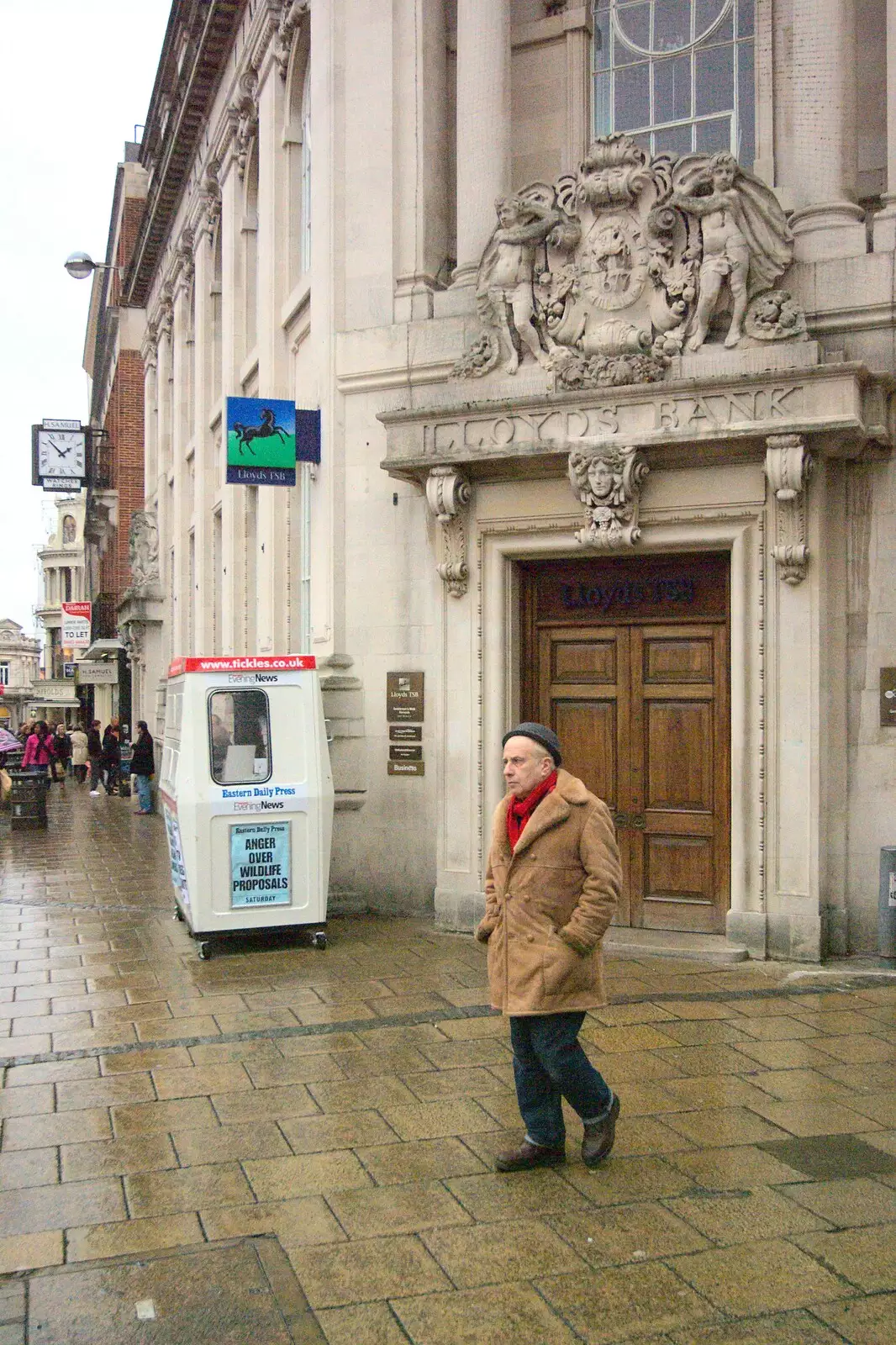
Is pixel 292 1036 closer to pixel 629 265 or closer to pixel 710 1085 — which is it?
pixel 710 1085

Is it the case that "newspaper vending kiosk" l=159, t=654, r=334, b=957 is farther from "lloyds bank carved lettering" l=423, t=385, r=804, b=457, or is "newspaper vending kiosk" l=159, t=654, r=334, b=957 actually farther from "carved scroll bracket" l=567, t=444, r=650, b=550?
"carved scroll bracket" l=567, t=444, r=650, b=550

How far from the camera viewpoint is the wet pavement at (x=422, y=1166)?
13.6ft

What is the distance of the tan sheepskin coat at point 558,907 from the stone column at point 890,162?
619 cm

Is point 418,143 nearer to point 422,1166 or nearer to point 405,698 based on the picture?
point 405,698

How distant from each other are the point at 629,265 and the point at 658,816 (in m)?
4.42

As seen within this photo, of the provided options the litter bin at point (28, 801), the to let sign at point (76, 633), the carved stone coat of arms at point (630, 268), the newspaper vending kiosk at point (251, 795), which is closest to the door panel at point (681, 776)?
the carved stone coat of arms at point (630, 268)

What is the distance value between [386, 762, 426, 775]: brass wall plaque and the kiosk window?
1719 millimetres

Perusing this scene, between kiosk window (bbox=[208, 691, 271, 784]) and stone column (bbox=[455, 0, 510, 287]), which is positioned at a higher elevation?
stone column (bbox=[455, 0, 510, 287])

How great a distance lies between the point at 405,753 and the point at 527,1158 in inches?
252

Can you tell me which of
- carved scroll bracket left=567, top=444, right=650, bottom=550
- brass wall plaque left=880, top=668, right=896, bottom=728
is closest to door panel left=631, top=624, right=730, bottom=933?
carved scroll bracket left=567, top=444, right=650, bottom=550

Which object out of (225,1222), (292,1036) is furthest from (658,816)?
(225,1222)

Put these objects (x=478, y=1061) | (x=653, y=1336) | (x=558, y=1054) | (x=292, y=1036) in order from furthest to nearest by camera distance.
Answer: (x=292, y=1036) < (x=478, y=1061) < (x=558, y=1054) < (x=653, y=1336)

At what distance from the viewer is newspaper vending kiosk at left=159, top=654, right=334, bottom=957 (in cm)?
988

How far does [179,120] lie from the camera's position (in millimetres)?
21984
